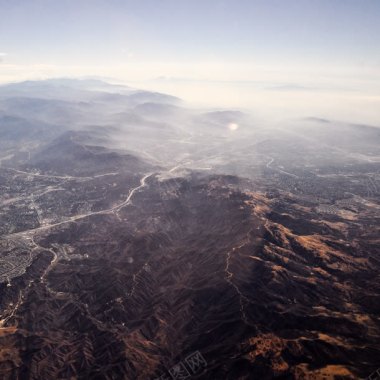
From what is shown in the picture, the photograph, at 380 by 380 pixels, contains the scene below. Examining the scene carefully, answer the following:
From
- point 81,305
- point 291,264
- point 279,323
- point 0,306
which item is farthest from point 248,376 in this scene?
point 0,306

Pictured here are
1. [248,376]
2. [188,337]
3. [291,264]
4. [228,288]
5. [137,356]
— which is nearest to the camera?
[248,376]

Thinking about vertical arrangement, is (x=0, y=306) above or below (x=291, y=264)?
below

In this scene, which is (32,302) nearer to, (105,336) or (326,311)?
(105,336)

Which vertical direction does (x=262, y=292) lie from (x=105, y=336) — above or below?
above

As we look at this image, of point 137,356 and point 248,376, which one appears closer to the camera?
point 248,376

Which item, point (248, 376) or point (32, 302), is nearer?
point (248, 376)

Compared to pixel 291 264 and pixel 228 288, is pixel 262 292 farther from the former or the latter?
pixel 291 264

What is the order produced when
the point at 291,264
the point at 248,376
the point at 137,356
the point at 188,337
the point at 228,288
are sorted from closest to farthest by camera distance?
the point at 248,376, the point at 137,356, the point at 188,337, the point at 228,288, the point at 291,264

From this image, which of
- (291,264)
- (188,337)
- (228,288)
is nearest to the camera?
(188,337)

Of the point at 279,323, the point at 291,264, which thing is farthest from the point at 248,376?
the point at 291,264
